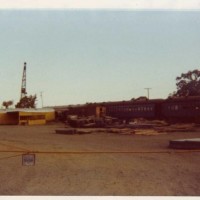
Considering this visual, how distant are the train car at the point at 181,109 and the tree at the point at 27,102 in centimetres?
3630

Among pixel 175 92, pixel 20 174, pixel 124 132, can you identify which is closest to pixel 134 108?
pixel 124 132

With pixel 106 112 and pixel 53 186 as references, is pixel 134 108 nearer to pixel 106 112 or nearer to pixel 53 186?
pixel 106 112

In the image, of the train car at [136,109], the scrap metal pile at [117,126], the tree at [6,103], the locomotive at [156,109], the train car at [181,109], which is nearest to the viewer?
the scrap metal pile at [117,126]

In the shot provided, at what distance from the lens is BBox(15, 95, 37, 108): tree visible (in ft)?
206

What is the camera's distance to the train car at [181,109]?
94.2 ft

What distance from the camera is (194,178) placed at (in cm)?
785

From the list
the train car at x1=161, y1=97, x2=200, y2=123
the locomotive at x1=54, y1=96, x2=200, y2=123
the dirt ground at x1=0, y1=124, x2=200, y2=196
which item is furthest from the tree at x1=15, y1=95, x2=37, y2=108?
the dirt ground at x1=0, y1=124, x2=200, y2=196

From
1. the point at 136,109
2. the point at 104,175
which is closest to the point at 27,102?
the point at 136,109

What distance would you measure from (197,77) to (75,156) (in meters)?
42.8

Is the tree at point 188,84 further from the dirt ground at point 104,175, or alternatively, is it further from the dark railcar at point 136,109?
the dirt ground at point 104,175

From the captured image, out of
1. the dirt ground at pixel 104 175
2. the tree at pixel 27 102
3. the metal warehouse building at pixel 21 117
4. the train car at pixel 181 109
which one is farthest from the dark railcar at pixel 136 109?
the tree at pixel 27 102

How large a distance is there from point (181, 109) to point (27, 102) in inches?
1541

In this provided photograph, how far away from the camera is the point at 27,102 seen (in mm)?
63844

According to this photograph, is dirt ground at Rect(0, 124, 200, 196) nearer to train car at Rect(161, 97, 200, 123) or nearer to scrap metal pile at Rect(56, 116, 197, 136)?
scrap metal pile at Rect(56, 116, 197, 136)
